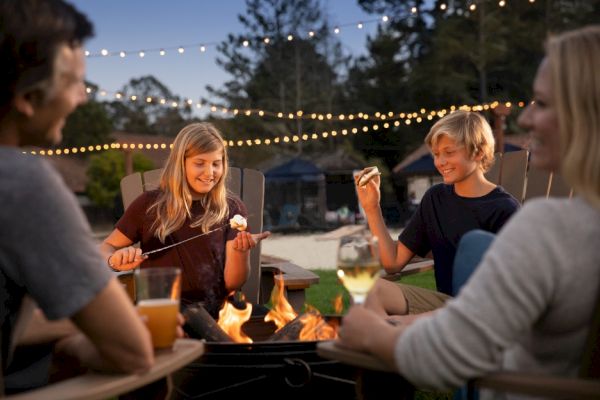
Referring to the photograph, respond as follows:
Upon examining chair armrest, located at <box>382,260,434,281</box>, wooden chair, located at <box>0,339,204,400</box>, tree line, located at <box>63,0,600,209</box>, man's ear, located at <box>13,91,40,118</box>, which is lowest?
chair armrest, located at <box>382,260,434,281</box>

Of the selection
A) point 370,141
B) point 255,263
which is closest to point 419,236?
point 255,263

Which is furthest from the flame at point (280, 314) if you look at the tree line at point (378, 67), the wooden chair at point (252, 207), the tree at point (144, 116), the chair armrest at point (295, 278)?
the tree at point (144, 116)

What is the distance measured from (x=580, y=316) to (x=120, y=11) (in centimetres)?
4971

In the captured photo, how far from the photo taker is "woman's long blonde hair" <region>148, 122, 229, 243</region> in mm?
3193

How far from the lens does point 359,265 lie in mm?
1675

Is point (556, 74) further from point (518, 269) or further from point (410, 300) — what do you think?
point (410, 300)

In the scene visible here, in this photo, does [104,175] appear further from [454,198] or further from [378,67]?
[454,198]

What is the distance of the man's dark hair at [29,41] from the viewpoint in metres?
1.25

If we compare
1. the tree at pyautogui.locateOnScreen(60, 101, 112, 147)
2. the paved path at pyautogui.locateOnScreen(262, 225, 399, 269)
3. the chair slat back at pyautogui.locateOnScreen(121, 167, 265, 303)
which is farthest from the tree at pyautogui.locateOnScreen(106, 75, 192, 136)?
the chair slat back at pyautogui.locateOnScreen(121, 167, 265, 303)

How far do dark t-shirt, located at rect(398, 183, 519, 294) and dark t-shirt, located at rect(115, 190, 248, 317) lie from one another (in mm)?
870

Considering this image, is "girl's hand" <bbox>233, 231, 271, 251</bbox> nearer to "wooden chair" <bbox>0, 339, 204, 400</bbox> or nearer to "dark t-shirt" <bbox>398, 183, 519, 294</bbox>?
"dark t-shirt" <bbox>398, 183, 519, 294</bbox>

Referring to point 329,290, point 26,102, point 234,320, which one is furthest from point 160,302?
point 329,290

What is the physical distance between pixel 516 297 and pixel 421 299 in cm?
162

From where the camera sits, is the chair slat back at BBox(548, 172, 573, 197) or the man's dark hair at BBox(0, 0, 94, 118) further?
the chair slat back at BBox(548, 172, 573, 197)
